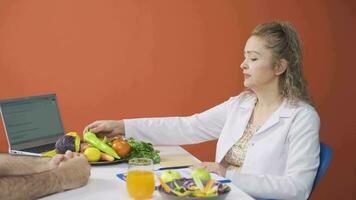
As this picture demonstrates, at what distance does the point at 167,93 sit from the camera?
3938 millimetres

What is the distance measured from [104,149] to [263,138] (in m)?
0.78

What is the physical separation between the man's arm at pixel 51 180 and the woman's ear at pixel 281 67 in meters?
1.18

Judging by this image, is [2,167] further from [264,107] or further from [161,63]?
[161,63]

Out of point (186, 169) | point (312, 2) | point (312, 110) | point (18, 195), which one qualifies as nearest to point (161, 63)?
point (312, 2)

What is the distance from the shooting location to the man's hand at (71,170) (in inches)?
75.7

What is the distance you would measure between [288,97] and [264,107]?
0.14 m

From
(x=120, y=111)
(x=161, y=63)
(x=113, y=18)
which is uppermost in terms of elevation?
(x=113, y=18)

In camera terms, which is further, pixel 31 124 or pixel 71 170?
pixel 31 124

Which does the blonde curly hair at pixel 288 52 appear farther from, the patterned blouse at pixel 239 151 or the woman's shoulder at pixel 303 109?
the patterned blouse at pixel 239 151

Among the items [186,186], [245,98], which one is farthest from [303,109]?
[186,186]

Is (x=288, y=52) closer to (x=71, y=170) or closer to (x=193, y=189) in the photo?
(x=193, y=189)

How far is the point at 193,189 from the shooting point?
1.80m

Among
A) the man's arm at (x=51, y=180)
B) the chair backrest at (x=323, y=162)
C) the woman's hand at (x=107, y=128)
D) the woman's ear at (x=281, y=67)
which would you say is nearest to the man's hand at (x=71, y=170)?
the man's arm at (x=51, y=180)

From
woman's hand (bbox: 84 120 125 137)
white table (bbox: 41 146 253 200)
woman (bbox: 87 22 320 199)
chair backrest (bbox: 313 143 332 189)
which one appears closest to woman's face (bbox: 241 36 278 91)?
woman (bbox: 87 22 320 199)
